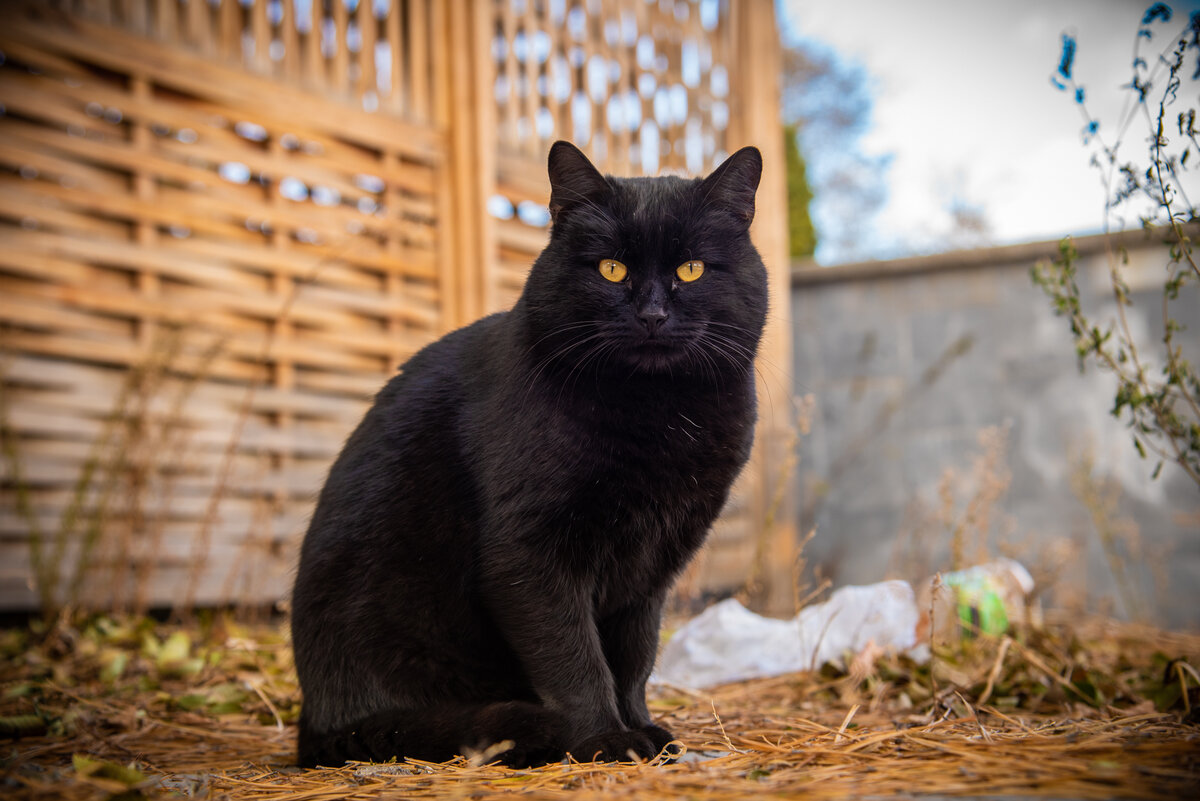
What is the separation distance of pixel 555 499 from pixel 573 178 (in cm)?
63

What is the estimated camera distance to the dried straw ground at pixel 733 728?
1095mm

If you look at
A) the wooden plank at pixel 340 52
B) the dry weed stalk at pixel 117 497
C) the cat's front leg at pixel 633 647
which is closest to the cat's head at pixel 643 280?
the cat's front leg at pixel 633 647

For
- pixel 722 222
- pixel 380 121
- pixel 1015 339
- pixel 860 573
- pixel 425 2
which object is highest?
pixel 425 2

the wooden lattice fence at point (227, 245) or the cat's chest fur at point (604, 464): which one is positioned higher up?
Answer: the wooden lattice fence at point (227, 245)

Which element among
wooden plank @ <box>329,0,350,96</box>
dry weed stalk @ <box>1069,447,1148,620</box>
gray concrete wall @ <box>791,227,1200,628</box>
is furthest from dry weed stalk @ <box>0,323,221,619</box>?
dry weed stalk @ <box>1069,447,1148,620</box>

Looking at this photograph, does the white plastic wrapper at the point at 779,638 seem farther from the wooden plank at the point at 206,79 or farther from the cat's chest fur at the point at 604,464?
the wooden plank at the point at 206,79

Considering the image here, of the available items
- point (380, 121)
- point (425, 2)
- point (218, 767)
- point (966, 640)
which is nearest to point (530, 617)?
point (218, 767)

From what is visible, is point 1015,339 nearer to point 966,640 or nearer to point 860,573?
point 860,573

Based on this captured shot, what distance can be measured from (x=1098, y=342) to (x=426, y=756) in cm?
158

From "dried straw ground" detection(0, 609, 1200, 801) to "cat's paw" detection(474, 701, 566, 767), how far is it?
0.24 feet

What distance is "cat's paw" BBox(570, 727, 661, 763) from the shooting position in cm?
139

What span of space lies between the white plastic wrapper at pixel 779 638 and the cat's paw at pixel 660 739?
86 centimetres

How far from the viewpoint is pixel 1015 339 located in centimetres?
496

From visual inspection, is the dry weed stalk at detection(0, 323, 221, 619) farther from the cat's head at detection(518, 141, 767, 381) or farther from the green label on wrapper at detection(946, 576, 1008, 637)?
the green label on wrapper at detection(946, 576, 1008, 637)
